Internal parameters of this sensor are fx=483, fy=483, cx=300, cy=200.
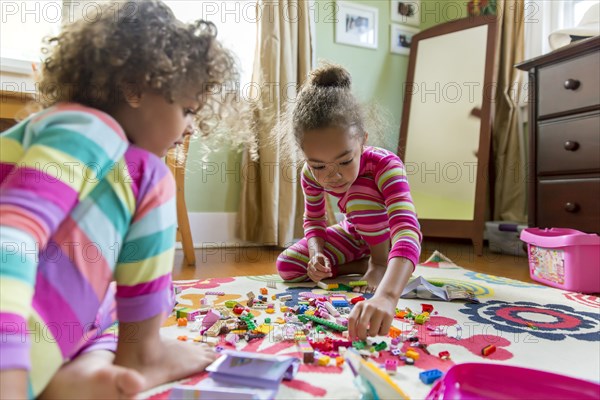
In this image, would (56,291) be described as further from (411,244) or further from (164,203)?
(411,244)

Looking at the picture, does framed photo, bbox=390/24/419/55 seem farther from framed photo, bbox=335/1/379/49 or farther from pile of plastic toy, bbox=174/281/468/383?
pile of plastic toy, bbox=174/281/468/383

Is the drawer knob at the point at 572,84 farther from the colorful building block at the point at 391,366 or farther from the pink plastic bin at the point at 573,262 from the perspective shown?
the colorful building block at the point at 391,366

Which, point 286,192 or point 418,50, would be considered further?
point 418,50

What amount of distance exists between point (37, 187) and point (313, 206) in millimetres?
1083

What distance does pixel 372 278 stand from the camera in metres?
1.37

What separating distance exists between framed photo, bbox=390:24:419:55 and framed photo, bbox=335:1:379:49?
120 millimetres

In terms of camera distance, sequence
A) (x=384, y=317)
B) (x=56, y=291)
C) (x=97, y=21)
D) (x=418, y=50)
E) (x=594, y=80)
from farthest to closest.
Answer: (x=418, y=50) → (x=594, y=80) → (x=384, y=317) → (x=97, y=21) → (x=56, y=291)

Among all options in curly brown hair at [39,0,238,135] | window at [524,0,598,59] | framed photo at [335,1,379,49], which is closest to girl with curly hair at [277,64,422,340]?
curly brown hair at [39,0,238,135]

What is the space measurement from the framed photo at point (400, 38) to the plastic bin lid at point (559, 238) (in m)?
1.60

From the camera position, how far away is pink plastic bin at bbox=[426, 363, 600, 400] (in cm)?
60

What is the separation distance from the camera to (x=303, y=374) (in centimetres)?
70

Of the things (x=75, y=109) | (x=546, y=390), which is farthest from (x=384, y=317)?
(x=75, y=109)

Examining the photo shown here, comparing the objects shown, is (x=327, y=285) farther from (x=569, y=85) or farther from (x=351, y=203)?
(x=569, y=85)

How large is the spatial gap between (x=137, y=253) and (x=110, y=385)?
0.47 feet
